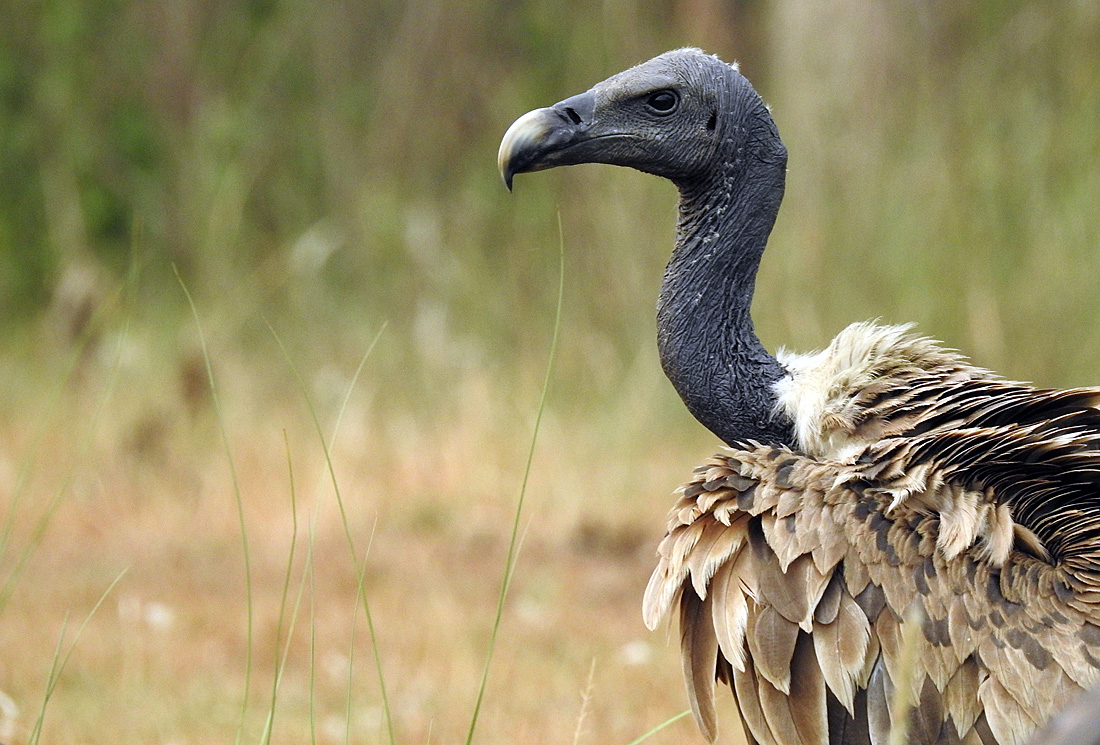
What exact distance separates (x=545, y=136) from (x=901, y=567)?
3.05ft

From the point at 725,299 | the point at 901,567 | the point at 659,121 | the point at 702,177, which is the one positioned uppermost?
the point at 659,121

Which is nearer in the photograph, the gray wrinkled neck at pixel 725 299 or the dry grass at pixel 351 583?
the gray wrinkled neck at pixel 725 299

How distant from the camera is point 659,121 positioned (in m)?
2.28

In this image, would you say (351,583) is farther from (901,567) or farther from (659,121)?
(901,567)

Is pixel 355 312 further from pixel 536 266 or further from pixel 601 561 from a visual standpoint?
pixel 601 561

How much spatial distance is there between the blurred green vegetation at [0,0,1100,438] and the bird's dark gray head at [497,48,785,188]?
2.12 meters

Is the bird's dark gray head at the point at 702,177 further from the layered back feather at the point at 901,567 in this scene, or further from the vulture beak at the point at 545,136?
the layered back feather at the point at 901,567

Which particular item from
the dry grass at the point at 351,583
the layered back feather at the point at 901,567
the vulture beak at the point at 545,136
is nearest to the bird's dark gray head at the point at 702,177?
the vulture beak at the point at 545,136

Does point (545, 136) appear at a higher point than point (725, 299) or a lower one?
higher

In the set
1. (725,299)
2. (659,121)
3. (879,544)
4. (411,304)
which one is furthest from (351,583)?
(879,544)

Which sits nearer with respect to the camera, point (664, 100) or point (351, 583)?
point (664, 100)

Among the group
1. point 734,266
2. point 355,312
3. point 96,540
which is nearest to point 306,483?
point 96,540

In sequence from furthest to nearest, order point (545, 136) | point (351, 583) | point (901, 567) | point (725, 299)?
point (351, 583), point (725, 299), point (545, 136), point (901, 567)

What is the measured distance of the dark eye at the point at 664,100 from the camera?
2287 millimetres
